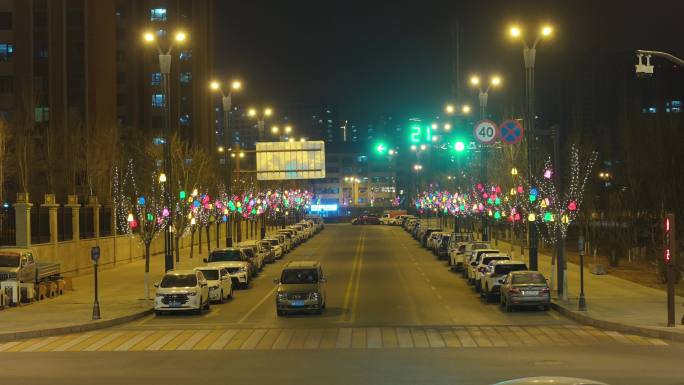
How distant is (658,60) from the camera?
346 ft

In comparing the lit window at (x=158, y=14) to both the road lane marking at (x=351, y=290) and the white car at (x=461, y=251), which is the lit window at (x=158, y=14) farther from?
the white car at (x=461, y=251)

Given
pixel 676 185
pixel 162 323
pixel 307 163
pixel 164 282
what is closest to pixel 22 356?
pixel 162 323

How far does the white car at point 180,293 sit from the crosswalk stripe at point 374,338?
7413 millimetres

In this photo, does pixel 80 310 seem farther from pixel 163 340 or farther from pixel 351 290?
pixel 351 290

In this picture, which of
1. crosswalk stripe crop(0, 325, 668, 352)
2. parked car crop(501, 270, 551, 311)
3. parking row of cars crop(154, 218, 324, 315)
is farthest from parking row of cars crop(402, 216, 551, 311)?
parking row of cars crop(154, 218, 324, 315)

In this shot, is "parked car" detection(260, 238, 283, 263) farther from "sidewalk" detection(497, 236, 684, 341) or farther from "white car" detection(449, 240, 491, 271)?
"sidewalk" detection(497, 236, 684, 341)

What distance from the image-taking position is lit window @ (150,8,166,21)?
385 ft

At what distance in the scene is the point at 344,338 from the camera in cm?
2359

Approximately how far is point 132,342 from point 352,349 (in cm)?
621

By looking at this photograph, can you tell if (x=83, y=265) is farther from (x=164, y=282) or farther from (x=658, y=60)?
(x=658, y=60)

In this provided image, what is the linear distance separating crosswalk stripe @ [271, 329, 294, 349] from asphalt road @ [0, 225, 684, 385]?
0.09 feet

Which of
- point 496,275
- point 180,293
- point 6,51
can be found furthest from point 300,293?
point 6,51

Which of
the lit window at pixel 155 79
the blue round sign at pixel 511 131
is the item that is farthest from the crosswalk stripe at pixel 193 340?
the lit window at pixel 155 79

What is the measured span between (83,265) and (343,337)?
2711cm
